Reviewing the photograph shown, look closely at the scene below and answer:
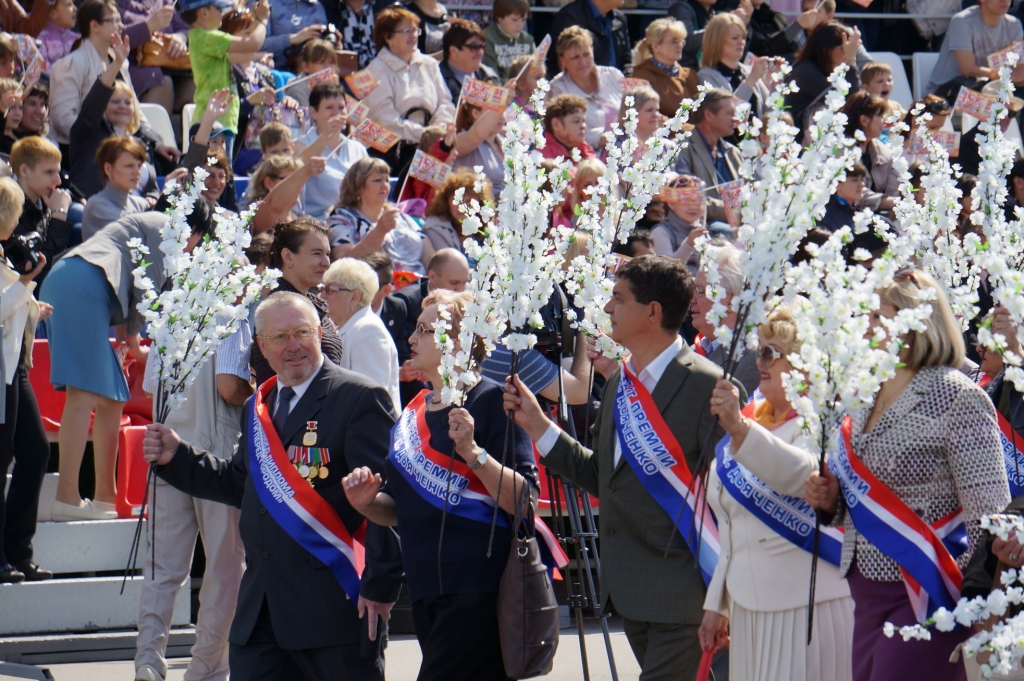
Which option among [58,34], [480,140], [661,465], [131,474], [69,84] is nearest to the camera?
[661,465]

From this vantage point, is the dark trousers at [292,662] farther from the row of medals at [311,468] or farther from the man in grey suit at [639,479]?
the man in grey suit at [639,479]

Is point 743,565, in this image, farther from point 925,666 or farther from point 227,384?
point 227,384

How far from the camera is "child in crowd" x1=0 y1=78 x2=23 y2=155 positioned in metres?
8.16

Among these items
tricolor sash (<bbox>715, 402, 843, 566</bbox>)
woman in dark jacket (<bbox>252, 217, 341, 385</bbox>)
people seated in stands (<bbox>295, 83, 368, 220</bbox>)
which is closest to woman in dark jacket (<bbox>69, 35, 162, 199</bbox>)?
people seated in stands (<bbox>295, 83, 368, 220</bbox>)

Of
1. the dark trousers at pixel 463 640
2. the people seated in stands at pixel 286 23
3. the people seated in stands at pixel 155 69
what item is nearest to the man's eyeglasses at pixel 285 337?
the dark trousers at pixel 463 640

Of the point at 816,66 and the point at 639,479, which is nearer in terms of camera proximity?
the point at 639,479

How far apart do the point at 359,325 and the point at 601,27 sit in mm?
6696

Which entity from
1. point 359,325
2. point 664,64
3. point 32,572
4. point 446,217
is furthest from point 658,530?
point 664,64

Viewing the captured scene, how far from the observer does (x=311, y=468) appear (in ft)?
15.0

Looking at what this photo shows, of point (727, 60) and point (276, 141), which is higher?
point (276, 141)

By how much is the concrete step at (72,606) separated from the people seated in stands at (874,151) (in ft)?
18.2

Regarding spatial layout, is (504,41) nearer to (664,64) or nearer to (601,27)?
(601,27)

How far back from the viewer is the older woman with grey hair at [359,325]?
586cm

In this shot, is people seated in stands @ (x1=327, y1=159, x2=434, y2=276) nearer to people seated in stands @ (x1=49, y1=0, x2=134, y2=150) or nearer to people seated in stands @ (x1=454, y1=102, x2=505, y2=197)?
people seated in stands @ (x1=454, y1=102, x2=505, y2=197)
